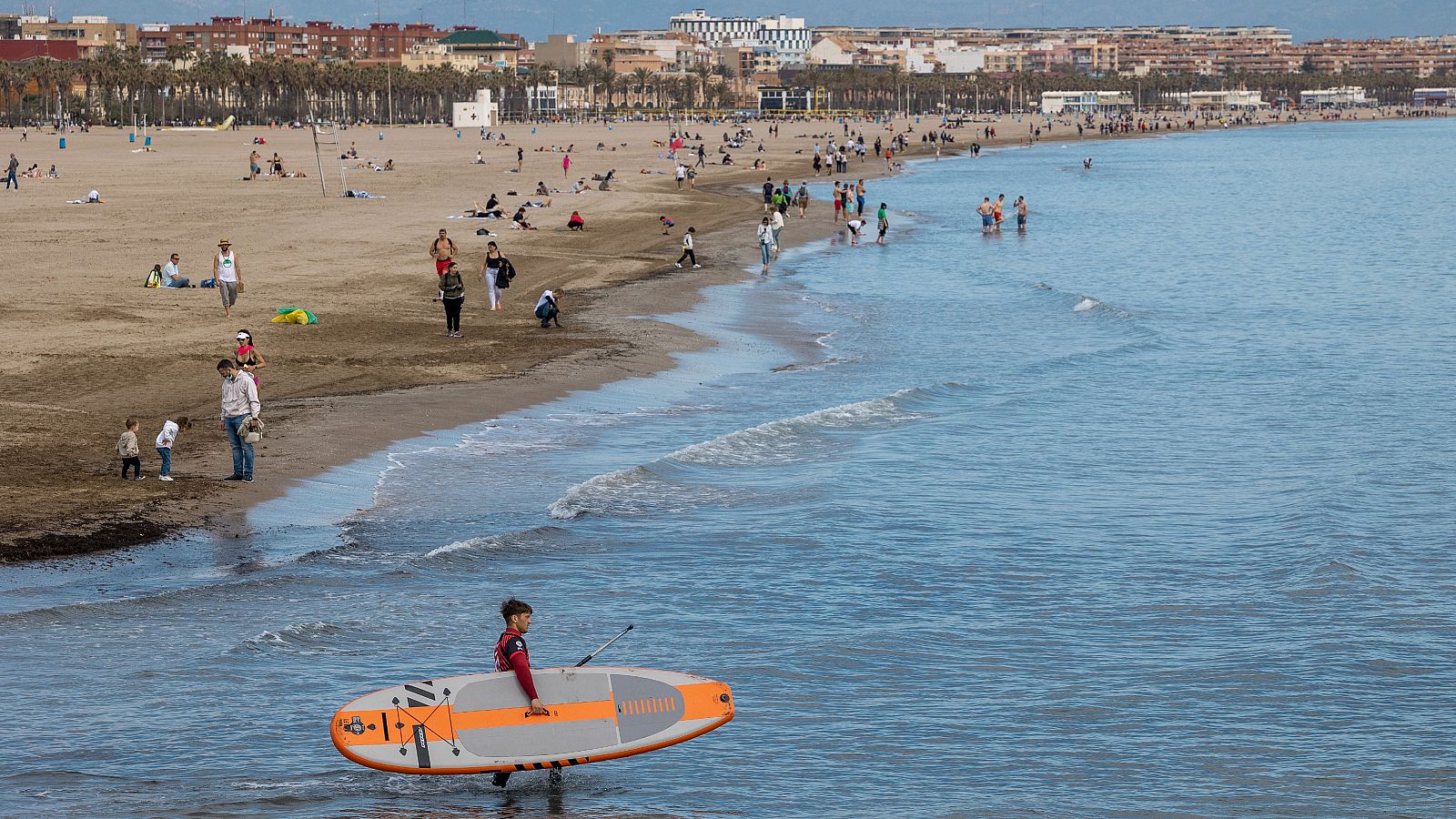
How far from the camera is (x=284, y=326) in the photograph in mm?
27547

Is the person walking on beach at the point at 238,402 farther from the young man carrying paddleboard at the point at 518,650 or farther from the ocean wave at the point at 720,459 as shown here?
the young man carrying paddleboard at the point at 518,650

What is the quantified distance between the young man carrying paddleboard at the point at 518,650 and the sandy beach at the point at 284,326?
21.2 feet

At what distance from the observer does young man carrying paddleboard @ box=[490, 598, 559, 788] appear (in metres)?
10.4

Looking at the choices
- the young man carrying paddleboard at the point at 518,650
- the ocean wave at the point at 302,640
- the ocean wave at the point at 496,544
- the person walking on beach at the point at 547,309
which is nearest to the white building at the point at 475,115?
the person walking on beach at the point at 547,309

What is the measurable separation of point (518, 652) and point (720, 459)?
1009 cm

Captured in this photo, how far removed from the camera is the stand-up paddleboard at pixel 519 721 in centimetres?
1056

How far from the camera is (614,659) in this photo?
44.0 ft

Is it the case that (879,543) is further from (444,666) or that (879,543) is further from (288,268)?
(288,268)

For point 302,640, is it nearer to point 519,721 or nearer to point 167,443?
point 519,721

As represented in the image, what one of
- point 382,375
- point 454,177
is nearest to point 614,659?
point 382,375

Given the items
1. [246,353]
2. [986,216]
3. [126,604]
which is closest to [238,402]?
[246,353]

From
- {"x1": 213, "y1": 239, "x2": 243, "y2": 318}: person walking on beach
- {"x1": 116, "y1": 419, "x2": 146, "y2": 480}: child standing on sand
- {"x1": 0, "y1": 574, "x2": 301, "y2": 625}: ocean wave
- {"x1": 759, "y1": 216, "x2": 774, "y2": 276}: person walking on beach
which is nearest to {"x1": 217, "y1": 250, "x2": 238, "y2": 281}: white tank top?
{"x1": 213, "y1": 239, "x2": 243, "y2": 318}: person walking on beach

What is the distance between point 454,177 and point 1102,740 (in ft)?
204

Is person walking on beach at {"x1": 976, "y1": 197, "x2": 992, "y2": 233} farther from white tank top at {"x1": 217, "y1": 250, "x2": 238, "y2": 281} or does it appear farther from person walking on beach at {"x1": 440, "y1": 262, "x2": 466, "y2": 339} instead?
white tank top at {"x1": 217, "y1": 250, "x2": 238, "y2": 281}
